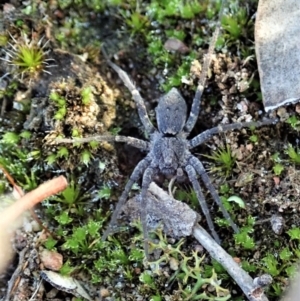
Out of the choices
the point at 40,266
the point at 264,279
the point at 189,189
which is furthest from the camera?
the point at 189,189

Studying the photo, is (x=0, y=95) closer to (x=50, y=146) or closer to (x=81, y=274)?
(x=50, y=146)

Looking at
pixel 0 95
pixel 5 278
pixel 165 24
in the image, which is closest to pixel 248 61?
pixel 165 24

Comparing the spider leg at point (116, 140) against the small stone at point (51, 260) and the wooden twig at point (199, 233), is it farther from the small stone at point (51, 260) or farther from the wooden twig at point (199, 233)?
the small stone at point (51, 260)

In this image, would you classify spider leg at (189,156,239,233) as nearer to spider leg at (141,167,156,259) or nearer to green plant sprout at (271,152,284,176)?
spider leg at (141,167,156,259)

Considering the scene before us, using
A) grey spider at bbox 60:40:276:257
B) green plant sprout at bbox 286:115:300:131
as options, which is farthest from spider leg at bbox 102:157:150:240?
green plant sprout at bbox 286:115:300:131

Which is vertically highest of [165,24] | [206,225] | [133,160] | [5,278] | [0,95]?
[165,24]

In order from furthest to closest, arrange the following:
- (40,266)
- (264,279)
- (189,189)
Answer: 1. (189,189)
2. (40,266)
3. (264,279)
